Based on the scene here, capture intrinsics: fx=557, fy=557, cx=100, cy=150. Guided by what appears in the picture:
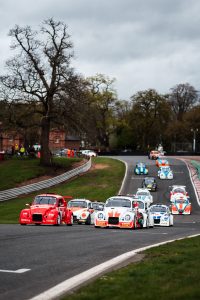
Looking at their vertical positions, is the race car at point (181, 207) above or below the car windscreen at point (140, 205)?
below

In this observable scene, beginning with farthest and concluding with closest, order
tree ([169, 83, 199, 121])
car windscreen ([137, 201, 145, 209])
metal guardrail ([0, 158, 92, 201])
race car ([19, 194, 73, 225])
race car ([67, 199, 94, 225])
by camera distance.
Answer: tree ([169, 83, 199, 121]) → metal guardrail ([0, 158, 92, 201]) → race car ([67, 199, 94, 225]) → car windscreen ([137, 201, 145, 209]) → race car ([19, 194, 73, 225])

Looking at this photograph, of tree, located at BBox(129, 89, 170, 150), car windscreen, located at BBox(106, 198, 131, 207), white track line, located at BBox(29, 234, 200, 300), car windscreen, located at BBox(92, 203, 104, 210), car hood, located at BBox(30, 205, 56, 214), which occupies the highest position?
tree, located at BBox(129, 89, 170, 150)

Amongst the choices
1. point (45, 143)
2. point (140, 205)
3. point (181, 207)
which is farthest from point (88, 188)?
point (140, 205)

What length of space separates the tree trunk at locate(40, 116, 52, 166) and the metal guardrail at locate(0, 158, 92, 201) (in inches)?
130

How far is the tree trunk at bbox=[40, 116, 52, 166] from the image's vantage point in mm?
61700

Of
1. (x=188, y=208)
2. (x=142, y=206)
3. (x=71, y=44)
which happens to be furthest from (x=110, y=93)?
(x=142, y=206)

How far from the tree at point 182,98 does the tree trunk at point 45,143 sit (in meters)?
84.3

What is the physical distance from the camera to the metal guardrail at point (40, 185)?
50.7 metres

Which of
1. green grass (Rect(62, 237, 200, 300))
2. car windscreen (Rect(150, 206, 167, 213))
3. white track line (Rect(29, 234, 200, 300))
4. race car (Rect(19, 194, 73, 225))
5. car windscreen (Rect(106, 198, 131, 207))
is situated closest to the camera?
green grass (Rect(62, 237, 200, 300))

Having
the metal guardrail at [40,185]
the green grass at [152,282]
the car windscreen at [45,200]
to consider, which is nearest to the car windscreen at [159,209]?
the car windscreen at [45,200]

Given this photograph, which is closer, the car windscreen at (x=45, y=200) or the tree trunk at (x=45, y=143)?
the car windscreen at (x=45, y=200)

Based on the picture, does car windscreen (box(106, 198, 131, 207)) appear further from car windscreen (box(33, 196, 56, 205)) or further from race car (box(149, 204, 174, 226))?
race car (box(149, 204, 174, 226))

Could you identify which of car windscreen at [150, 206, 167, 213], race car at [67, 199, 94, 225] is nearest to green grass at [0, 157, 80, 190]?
race car at [67, 199, 94, 225]

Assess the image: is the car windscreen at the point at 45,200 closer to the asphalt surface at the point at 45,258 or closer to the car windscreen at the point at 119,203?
the car windscreen at the point at 119,203
